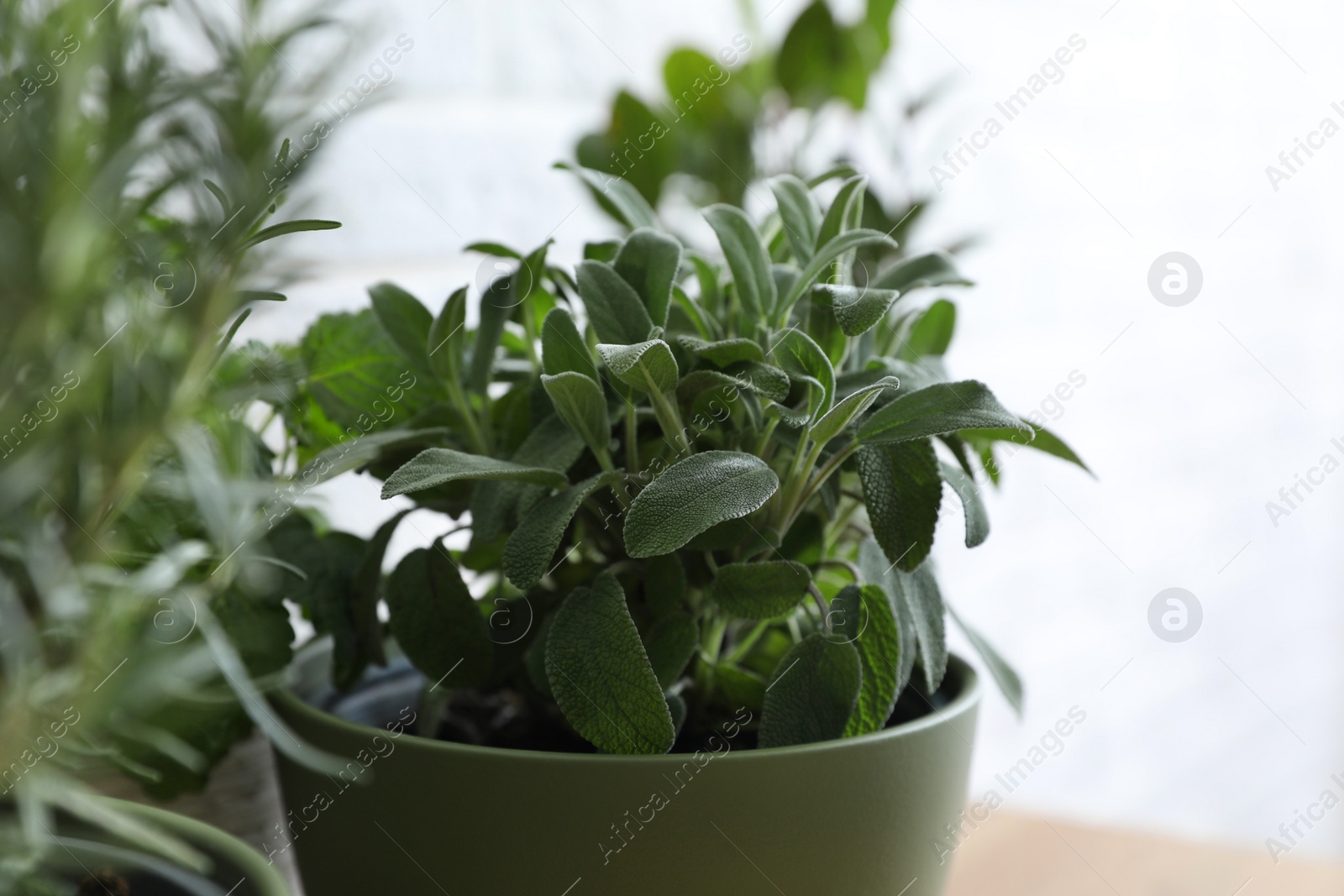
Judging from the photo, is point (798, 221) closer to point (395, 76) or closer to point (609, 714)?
point (609, 714)

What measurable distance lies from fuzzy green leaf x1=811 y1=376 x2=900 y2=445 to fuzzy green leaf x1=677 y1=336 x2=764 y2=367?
4cm

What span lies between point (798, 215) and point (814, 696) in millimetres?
185

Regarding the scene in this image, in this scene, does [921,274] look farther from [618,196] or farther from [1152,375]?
[1152,375]

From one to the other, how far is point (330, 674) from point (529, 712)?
0.28 feet

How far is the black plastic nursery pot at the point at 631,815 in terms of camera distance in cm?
33

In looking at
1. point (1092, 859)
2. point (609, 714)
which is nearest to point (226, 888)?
point (609, 714)

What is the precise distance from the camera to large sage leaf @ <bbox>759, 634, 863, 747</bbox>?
14.0 inches

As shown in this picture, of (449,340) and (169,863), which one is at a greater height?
(449,340)

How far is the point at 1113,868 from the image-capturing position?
2.18 ft

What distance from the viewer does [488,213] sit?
85cm

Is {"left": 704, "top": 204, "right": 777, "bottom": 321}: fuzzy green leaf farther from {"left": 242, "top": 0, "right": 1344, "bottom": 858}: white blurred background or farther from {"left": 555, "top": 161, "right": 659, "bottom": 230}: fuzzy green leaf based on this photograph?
{"left": 242, "top": 0, "right": 1344, "bottom": 858}: white blurred background

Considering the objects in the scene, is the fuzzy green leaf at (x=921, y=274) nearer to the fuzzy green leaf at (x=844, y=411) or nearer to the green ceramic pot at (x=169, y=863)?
the fuzzy green leaf at (x=844, y=411)

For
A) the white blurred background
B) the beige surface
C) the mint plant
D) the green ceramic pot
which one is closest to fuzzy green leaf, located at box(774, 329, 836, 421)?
the mint plant

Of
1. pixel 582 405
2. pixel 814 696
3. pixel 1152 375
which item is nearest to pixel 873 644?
pixel 814 696
